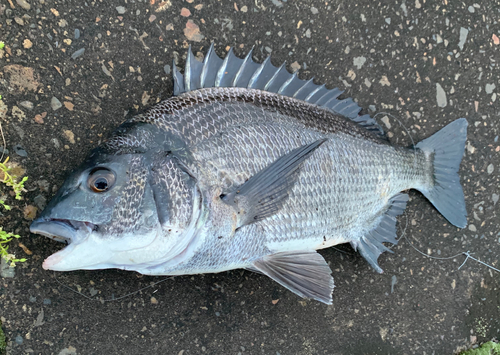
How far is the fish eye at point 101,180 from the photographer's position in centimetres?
128

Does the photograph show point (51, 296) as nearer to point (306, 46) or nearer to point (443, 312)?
point (306, 46)

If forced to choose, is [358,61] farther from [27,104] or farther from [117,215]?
[27,104]

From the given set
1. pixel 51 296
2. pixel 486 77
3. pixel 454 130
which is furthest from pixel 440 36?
pixel 51 296

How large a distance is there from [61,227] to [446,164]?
2.34 metres

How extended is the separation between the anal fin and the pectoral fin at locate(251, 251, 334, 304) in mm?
415

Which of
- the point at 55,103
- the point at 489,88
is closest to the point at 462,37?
the point at 489,88

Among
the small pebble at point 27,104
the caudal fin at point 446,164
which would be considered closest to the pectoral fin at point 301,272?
the caudal fin at point 446,164

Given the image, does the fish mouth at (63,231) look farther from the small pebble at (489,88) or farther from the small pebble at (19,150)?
the small pebble at (489,88)

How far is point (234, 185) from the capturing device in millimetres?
1469

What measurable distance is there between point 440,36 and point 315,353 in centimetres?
251

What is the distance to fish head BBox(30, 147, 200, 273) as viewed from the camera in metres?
1.22

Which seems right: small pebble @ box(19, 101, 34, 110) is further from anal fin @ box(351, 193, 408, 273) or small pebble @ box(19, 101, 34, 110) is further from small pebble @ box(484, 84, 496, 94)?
small pebble @ box(484, 84, 496, 94)

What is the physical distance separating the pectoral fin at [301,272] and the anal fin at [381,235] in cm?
41

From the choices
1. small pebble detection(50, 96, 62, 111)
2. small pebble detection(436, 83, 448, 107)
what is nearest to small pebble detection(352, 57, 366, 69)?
small pebble detection(436, 83, 448, 107)
